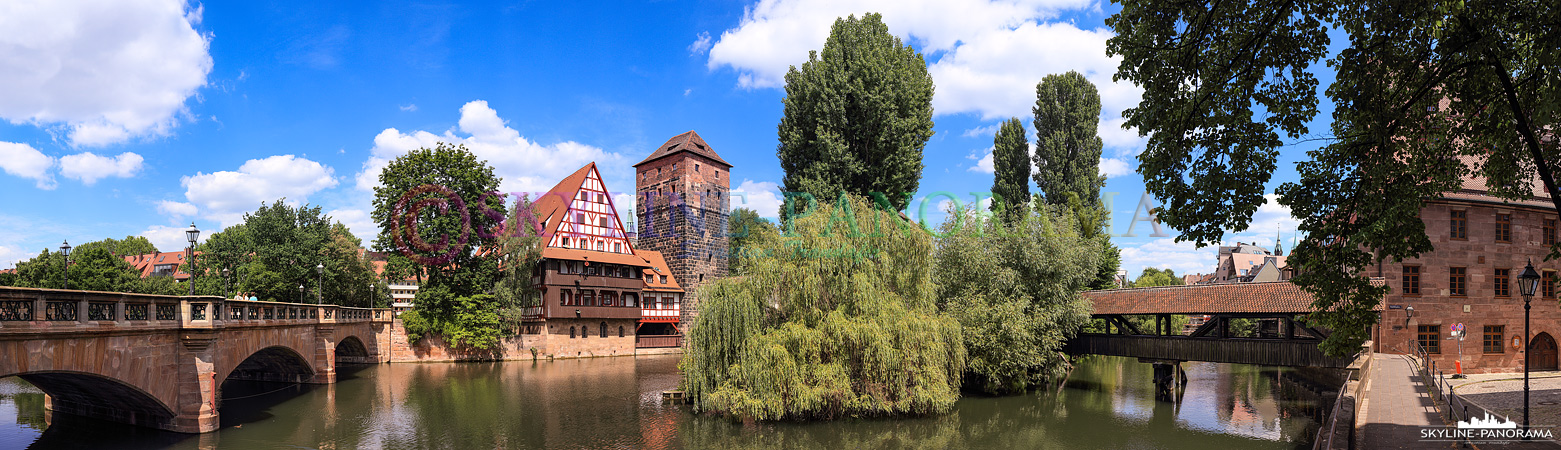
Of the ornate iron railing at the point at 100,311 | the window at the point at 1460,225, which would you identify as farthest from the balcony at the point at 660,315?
the window at the point at 1460,225

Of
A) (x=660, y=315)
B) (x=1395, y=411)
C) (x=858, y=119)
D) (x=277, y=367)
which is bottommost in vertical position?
(x=277, y=367)

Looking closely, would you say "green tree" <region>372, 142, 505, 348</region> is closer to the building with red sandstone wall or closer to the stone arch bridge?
the stone arch bridge

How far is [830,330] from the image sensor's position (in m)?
19.6

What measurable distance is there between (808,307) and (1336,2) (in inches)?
526

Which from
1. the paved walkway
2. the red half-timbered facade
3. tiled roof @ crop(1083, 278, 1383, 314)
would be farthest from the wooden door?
the red half-timbered facade

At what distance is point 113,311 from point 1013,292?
935 inches

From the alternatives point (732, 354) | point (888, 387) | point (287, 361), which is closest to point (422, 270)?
point (287, 361)

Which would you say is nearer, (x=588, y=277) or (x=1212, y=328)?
(x=1212, y=328)

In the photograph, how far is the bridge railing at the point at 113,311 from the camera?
42.5 feet

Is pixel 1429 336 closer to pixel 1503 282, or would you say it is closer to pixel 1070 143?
pixel 1503 282

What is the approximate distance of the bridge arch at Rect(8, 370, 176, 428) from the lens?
1619 centimetres

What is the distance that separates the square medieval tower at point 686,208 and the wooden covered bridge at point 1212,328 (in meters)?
27.9

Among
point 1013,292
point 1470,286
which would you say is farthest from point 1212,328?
point 1470,286

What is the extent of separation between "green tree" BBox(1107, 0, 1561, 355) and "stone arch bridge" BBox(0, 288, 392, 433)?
18.2 metres
